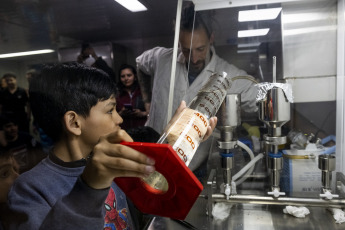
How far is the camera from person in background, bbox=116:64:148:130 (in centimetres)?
60

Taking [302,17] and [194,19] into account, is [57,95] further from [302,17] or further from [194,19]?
[302,17]

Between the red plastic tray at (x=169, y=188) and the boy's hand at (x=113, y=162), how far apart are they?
11mm

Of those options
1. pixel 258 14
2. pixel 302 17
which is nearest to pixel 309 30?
pixel 302 17

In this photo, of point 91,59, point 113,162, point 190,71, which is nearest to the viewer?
point 113,162

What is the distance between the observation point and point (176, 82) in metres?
0.91

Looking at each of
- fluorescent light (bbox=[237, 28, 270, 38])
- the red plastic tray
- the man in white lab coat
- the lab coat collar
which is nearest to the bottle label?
the red plastic tray

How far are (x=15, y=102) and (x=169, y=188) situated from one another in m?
0.28

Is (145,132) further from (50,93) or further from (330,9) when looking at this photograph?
(330,9)

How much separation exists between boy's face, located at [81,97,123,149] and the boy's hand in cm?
5

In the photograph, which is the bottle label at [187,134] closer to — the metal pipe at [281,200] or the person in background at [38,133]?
the person in background at [38,133]

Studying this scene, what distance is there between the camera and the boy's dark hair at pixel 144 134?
0.68 meters

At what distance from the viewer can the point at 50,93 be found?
1.34ft

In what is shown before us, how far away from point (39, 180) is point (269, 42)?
0.92m

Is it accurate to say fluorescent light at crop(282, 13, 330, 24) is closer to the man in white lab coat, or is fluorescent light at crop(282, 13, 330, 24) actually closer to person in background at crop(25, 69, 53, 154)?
the man in white lab coat
